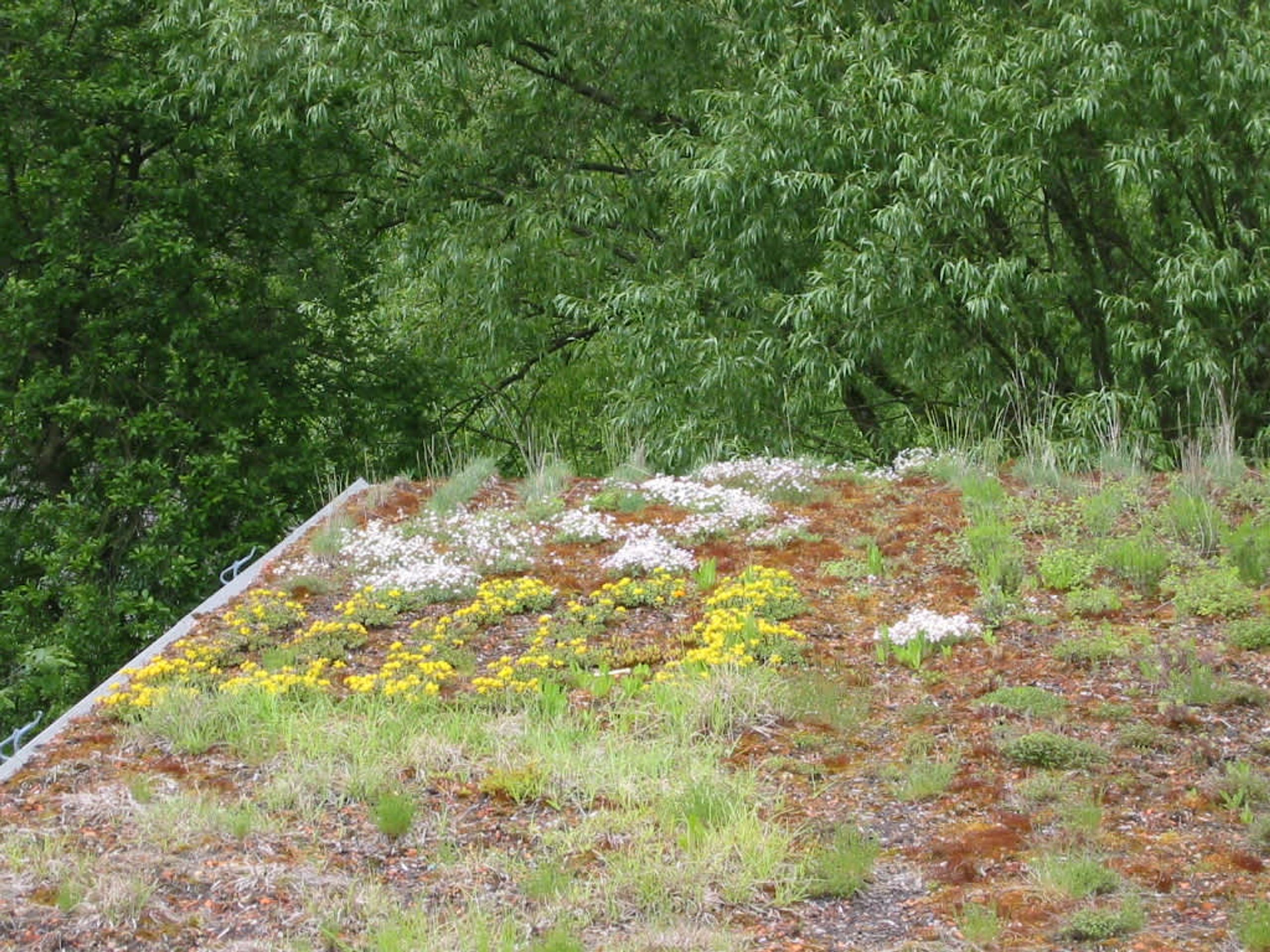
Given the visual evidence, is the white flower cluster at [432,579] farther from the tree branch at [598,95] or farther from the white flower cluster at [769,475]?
the tree branch at [598,95]

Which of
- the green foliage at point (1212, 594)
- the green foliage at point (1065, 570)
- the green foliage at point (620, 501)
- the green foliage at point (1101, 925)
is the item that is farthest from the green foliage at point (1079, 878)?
the green foliage at point (620, 501)

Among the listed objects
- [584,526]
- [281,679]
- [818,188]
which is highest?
[818,188]

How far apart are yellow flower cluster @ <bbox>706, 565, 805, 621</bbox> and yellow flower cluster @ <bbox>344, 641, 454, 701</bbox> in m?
1.21

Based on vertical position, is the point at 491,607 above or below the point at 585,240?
below

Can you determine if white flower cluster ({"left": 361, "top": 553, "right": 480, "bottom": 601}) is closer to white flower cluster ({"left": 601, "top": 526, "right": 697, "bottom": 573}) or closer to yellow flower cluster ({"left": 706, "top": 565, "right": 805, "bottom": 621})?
white flower cluster ({"left": 601, "top": 526, "right": 697, "bottom": 573})

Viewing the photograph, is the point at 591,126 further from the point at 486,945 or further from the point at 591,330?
the point at 486,945

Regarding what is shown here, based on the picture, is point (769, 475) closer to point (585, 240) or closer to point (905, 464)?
point (905, 464)

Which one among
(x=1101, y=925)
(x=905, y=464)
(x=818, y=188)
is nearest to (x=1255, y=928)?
(x=1101, y=925)

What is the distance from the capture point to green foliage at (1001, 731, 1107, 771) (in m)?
4.68

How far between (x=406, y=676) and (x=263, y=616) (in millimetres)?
1176

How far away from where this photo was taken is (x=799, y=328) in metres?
9.53

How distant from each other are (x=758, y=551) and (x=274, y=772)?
2.89 meters

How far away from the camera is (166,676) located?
588cm

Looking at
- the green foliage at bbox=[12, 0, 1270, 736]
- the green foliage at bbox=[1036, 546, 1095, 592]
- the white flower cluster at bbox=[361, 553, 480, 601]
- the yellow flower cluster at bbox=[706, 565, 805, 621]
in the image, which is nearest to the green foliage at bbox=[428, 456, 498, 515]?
the white flower cluster at bbox=[361, 553, 480, 601]
